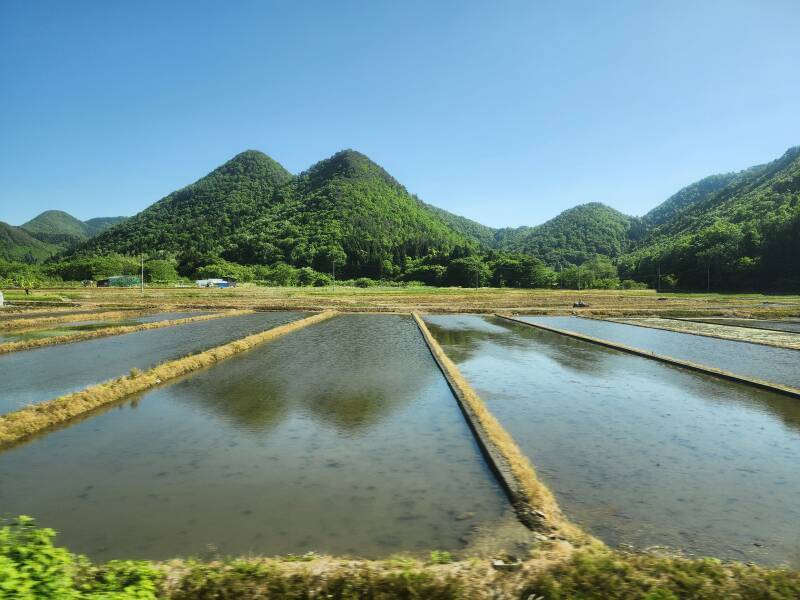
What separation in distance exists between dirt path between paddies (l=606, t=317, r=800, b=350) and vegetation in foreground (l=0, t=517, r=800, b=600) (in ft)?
67.1

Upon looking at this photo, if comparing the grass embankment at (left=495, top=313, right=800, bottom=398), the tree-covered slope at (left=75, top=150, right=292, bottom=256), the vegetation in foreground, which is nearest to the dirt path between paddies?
the grass embankment at (left=495, top=313, right=800, bottom=398)

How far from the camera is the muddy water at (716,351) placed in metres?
15.6

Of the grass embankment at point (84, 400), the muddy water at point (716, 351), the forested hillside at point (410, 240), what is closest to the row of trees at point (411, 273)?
the forested hillside at point (410, 240)

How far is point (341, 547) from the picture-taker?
5078mm

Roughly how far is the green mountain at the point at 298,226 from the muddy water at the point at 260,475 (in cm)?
11502

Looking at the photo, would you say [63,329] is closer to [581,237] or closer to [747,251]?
[747,251]

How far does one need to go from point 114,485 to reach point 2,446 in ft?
10.4

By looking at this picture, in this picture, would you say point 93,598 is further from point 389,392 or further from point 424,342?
point 424,342

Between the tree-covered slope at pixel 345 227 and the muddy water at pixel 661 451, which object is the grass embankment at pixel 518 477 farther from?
the tree-covered slope at pixel 345 227

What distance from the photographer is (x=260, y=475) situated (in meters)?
6.99

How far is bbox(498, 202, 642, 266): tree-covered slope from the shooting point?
16138cm

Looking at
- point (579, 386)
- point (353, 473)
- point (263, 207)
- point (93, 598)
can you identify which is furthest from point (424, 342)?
point (263, 207)

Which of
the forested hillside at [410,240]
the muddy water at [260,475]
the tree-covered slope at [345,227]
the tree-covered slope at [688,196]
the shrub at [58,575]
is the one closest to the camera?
the shrub at [58,575]

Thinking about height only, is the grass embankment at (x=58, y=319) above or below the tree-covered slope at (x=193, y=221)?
below
